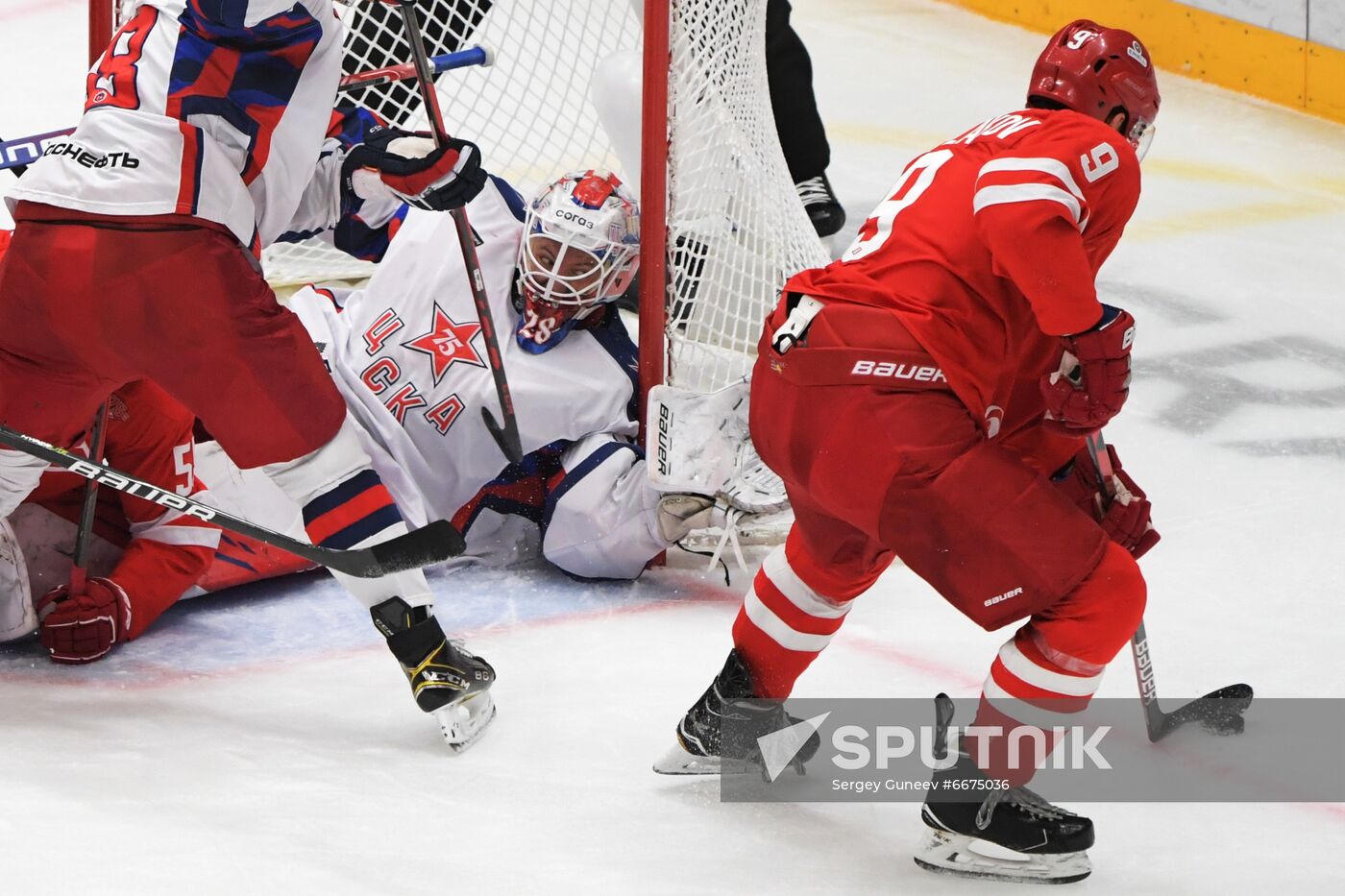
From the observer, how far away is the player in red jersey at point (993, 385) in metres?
1.93

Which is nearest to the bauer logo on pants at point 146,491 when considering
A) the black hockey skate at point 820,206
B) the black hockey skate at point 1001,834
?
the black hockey skate at point 1001,834

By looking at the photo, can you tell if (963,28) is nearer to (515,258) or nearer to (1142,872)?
(515,258)

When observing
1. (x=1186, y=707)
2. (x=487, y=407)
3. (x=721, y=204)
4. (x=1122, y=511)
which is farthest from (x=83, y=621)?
(x=1186, y=707)

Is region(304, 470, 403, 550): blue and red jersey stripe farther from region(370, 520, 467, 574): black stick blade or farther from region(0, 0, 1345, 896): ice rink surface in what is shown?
region(0, 0, 1345, 896): ice rink surface

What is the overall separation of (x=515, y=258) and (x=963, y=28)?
3.48 m

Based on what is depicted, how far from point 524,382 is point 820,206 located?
160cm

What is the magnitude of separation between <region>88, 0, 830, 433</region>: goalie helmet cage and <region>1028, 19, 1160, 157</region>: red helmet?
86 centimetres

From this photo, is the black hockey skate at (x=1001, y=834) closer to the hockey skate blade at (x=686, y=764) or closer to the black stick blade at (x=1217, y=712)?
the hockey skate blade at (x=686, y=764)

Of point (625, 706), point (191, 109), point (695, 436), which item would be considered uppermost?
point (191, 109)

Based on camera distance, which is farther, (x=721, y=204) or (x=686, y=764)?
(x=721, y=204)

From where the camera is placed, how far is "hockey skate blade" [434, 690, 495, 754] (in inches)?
93.6

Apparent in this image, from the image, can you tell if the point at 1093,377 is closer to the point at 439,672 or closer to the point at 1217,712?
the point at 1217,712

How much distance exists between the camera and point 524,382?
2953mm

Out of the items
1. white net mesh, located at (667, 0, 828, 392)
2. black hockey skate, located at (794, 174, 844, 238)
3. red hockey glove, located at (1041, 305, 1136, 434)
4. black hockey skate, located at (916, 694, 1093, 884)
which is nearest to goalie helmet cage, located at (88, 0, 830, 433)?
white net mesh, located at (667, 0, 828, 392)
